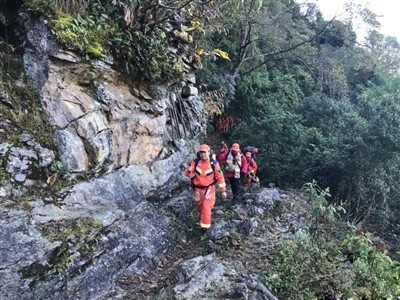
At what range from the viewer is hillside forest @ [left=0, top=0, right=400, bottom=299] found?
7.22m

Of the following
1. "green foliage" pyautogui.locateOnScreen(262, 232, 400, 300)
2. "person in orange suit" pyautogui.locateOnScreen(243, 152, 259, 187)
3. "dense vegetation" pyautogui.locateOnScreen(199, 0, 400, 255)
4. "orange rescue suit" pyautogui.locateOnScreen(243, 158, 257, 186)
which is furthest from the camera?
"dense vegetation" pyautogui.locateOnScreen(199, 0, 400, 255)

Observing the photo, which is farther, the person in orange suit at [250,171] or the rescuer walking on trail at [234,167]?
the person in orange suit at [250,171]


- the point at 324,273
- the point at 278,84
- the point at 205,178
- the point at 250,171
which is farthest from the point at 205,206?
the point at 278,84

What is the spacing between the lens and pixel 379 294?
19.3 feet

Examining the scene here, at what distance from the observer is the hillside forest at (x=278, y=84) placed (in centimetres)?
722

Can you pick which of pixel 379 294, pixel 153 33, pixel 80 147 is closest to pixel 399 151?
pixel 379 294

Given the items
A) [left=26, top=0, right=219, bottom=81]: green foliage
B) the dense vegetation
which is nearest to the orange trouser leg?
[left=26, top=0, right=219, bottom=81]: green foliage

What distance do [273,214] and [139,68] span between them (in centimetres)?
435

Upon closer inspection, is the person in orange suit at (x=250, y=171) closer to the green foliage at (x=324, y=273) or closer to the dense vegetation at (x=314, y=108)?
the dense vegetation at (x=314, y=108)

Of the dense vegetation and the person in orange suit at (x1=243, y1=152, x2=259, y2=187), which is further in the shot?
the dense vegetation

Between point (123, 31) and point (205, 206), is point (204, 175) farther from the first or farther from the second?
point (123, 31)

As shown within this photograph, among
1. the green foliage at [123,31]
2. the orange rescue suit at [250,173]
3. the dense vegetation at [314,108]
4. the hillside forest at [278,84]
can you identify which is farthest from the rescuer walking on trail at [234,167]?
the dense vegetation at [314,108]

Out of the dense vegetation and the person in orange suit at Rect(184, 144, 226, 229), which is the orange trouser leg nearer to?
the person in orange suit at Rect(184, 144, 226, 229)

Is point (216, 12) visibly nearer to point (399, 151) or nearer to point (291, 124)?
point (291, 124)
